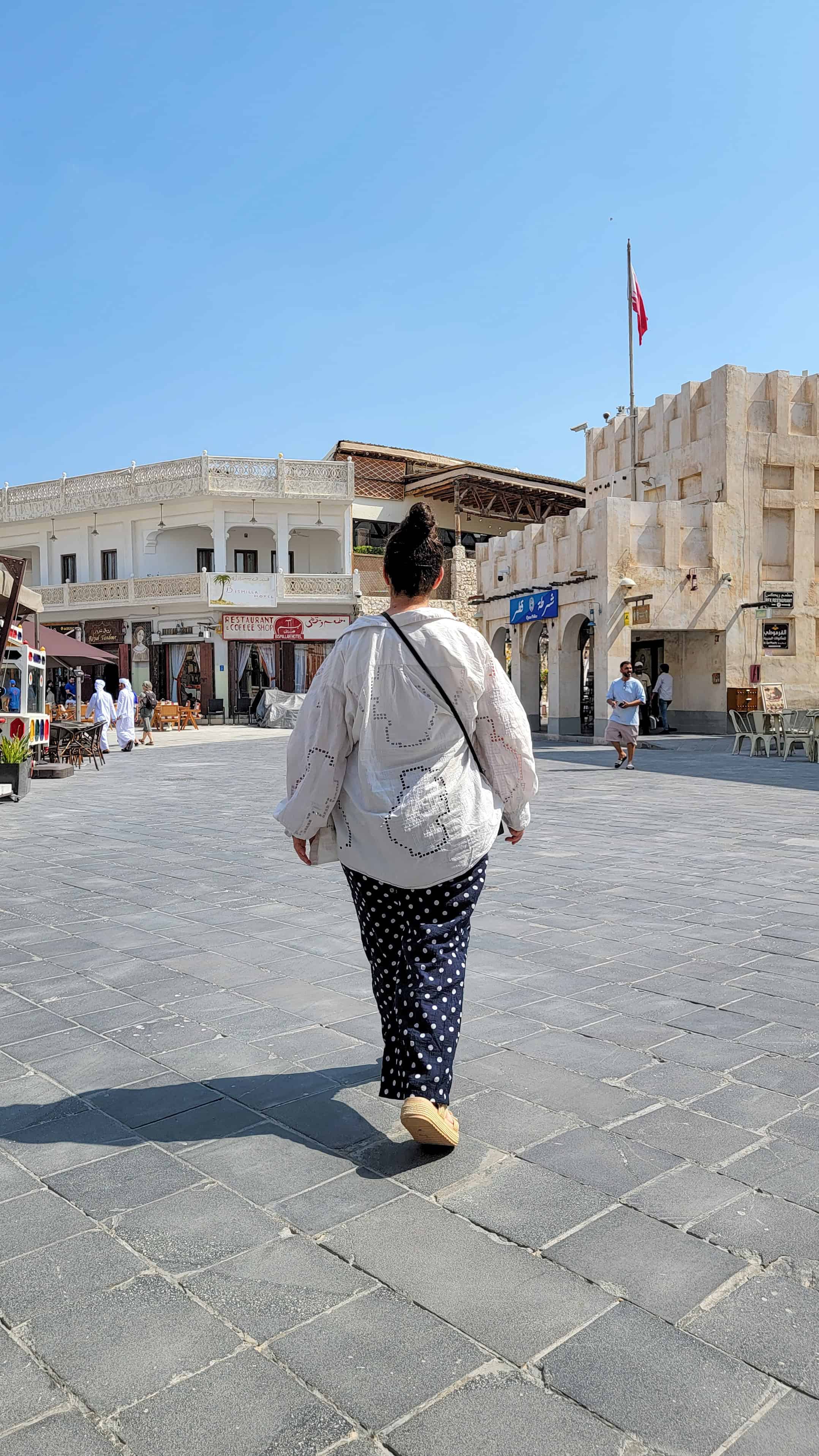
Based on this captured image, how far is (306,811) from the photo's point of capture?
2.90 m

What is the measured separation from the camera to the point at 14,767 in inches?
496

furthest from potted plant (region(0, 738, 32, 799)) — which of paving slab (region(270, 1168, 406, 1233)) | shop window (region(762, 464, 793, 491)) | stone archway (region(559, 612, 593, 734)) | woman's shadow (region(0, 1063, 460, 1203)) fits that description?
shop window (region(762, 464, 793, 491))

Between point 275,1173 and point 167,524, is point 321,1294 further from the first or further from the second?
point 167,524

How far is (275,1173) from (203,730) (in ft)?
100

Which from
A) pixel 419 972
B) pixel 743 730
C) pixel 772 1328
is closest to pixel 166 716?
pixel 743 730

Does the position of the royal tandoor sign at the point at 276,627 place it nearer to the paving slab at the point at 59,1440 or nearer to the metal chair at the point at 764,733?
the metal chair at the point at 764,733

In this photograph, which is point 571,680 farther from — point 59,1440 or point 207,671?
point 59,1440

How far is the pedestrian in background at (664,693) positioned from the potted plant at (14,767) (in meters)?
16.3

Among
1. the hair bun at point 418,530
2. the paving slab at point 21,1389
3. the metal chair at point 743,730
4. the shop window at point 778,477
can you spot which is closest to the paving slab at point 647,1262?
the paving slab at point 21,1389

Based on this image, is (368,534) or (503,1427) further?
(368,534)

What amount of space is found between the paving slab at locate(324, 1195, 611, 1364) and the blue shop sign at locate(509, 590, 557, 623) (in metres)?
24.5

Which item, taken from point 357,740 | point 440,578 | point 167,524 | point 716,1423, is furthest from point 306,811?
point 167,524

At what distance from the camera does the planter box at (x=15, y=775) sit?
1261 centimetres

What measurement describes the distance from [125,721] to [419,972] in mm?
22332
